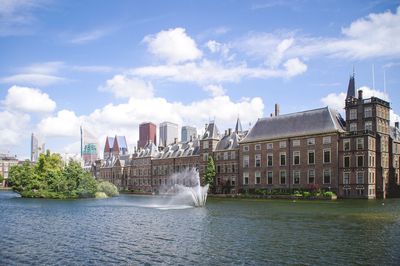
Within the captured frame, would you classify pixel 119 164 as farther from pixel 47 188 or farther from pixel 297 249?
pixel 297 249

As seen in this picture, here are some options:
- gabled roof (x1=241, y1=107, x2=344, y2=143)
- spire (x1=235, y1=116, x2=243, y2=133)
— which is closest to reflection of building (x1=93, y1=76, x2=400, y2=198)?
gabled roof (x1=241, y1=107, x2=344, y2=143)

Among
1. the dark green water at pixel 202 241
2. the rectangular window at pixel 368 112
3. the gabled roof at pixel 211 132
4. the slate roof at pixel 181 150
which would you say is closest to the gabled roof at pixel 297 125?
the rectangular window at pixel 368 112

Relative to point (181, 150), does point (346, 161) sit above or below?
below

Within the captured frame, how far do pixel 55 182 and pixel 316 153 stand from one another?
49.4m

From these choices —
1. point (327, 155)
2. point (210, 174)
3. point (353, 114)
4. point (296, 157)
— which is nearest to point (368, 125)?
point (353, 114)

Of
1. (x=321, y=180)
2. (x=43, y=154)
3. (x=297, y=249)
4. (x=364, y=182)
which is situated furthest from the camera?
(x=43, y=154)

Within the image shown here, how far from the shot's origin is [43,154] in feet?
287

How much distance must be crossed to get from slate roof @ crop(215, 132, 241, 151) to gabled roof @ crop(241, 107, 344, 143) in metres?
5.14

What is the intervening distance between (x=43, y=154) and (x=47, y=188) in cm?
1005

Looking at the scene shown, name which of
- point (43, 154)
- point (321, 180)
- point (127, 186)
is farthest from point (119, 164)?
point (321, 180)

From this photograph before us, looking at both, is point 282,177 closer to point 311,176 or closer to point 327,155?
point 311,176

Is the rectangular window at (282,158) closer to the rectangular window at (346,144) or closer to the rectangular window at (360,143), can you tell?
the rectangular window at (346,144)

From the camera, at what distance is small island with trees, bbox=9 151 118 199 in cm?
7706

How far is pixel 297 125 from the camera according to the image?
79.4 metres
